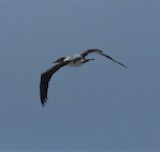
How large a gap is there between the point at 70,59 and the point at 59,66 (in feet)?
2.82

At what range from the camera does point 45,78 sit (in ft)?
113

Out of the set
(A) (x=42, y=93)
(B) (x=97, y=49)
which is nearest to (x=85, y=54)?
(B) (x=97, y=49)

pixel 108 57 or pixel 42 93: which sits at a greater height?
pixel 108 57

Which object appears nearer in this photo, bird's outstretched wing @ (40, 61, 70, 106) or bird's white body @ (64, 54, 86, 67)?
bird's white body @ (64, 54, 86, 67)

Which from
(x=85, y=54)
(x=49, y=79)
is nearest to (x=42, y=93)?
(x=49, y=79)

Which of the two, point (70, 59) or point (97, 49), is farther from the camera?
point (97, 49)

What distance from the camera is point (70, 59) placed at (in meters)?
33.4

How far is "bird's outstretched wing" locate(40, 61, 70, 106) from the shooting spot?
3328 cm

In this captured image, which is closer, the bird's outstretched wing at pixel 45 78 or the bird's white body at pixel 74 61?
the bird's white body at pixel 74 61

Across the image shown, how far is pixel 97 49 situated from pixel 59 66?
4.50 m

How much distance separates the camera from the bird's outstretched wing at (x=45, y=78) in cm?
3328

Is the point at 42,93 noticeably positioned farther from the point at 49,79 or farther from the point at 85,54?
the point at 85,54

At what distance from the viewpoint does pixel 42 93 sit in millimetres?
35438

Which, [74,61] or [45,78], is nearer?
[74,61]
